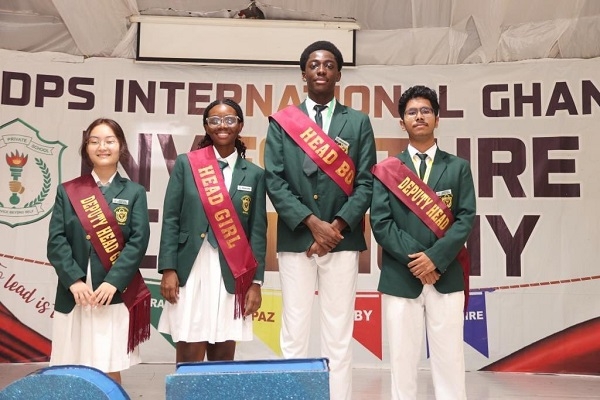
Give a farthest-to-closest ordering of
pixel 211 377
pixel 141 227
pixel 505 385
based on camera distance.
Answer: pixel 505 385 → pixel 141 227 → pixel 211 377

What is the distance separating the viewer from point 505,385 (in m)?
3.48

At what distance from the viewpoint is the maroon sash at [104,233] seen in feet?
7.02

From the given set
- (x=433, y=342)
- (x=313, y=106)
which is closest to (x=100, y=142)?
(x=313, y=106)

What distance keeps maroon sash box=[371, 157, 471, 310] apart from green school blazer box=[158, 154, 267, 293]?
0.49 m

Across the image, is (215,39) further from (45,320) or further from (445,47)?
(45,320)

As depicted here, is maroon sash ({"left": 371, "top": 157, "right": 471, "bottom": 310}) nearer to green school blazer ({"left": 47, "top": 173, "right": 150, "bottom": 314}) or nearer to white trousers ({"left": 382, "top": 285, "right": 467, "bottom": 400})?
white trousers ({"left": 382, "top": 285, "right": 467, "bottom": 400})

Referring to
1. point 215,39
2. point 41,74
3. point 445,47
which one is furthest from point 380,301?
point 41,74

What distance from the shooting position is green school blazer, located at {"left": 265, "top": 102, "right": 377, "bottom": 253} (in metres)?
2.13

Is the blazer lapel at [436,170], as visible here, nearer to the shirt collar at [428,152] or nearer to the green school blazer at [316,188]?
the shirt collar at [428,152]

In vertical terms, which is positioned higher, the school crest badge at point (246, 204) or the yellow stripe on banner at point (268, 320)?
the school crest badge at point (246, 204)

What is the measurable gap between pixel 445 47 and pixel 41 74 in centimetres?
282

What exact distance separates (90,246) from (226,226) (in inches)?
19.6

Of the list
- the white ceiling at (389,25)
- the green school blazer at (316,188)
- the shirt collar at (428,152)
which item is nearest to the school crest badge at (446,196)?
the shirt collar at (428,152)

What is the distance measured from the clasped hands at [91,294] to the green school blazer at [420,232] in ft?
3.18
